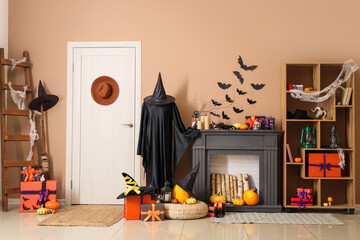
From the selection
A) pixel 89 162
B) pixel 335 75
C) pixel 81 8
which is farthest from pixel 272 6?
pixel 89 162

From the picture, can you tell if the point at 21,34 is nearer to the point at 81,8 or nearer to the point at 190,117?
the point at 81,8

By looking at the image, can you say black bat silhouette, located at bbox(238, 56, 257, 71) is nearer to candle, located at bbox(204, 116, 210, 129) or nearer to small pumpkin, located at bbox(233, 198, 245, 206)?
candle, located at bbox(204, 116, 210, 129)

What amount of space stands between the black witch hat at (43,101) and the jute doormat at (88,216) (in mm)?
1289

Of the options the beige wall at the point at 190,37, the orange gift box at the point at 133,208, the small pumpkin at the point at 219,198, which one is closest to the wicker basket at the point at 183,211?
the orange gift box at the point at 133,208

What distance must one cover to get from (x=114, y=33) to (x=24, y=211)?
2355mm

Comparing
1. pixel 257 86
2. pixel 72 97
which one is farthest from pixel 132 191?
pixel 257 86

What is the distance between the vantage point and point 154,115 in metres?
4.71

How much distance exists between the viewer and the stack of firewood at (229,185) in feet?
15.6

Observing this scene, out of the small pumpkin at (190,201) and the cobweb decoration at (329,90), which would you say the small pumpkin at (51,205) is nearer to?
the small pumpkin at (190,201)

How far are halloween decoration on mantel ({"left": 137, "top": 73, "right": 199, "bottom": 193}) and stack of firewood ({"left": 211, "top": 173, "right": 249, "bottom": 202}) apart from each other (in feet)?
1.69

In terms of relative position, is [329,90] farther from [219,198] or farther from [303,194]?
[219,198]

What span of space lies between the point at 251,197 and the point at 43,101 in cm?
273

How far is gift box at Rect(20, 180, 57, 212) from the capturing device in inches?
180

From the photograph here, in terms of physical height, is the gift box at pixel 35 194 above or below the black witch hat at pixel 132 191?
below
